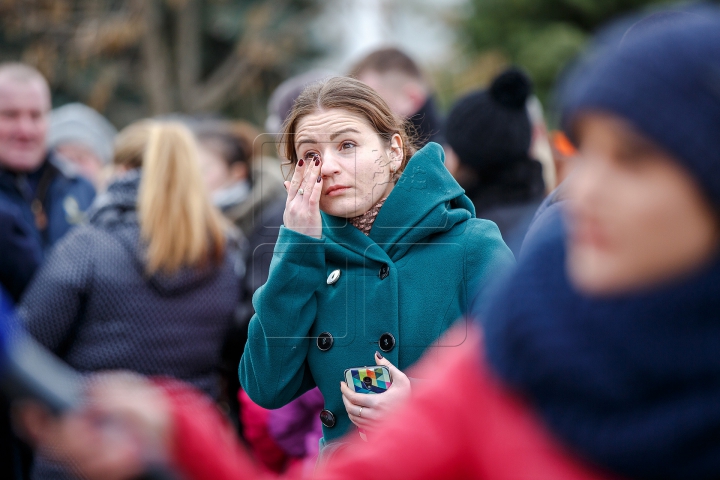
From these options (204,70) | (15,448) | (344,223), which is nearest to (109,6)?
(204,70)

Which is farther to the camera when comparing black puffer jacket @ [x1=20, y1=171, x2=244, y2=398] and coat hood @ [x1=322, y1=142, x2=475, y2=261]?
black puffer jacket @ [x1=20, y1=171, x2=244, y2=398]

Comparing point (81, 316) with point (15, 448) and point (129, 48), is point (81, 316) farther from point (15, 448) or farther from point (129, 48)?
point (129, 48)

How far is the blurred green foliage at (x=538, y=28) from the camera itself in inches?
516

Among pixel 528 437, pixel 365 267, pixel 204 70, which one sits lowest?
pixel 204 70

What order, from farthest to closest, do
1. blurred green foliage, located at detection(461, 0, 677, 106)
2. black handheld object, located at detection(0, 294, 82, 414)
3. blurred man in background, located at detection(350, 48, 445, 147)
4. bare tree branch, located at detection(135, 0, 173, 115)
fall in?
blurred green foliage, located at detection(461, 0, 677, 106) < bare tree branch, located at detection(135, 0, 173, 115) < blurred man in background, located at detection(350, 48, 445, 147) < black handheld object, located at detection(0, 294, 82, 414)

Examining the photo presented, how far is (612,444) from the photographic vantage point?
101cm

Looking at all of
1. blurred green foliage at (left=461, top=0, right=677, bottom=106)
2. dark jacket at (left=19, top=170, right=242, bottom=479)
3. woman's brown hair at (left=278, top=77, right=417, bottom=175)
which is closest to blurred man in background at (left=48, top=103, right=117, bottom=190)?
dark jacket at (left=19, top=170, right=242, bottom=479)

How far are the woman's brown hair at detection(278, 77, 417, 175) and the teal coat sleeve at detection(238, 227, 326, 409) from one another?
31cm

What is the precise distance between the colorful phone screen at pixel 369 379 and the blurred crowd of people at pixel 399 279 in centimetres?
2

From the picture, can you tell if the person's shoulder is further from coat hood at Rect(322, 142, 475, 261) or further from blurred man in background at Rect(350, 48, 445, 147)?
blurred man in background at Rect(350, 48, 445, 147)

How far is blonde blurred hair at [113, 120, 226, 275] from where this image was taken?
3123 millimetres

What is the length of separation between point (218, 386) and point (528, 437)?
257 cm

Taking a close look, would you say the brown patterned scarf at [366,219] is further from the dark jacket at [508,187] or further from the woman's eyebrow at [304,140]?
the dark jacket at [508,187]

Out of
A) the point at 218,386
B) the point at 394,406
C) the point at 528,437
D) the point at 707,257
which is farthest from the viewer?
the point at 218,386
